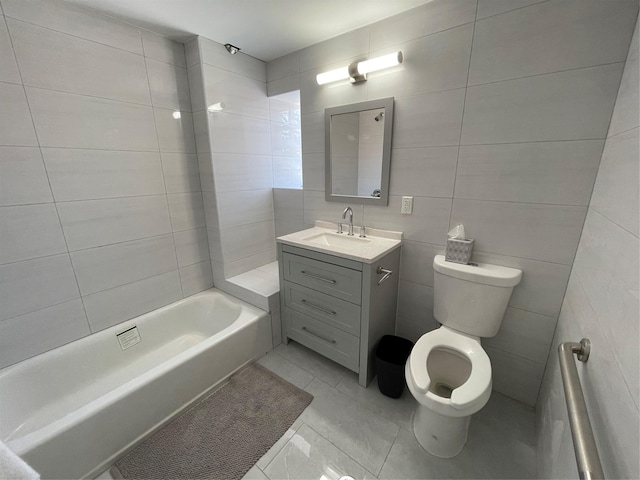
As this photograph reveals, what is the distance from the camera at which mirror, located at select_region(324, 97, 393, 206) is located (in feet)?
5.52

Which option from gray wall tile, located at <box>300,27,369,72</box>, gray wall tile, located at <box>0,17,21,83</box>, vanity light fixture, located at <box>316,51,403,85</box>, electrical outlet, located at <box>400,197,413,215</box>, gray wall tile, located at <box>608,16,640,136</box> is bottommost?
electrical outlet, located at <box>400,197,413,215</box>

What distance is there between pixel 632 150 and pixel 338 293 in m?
1.34

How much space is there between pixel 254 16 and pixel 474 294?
203cm

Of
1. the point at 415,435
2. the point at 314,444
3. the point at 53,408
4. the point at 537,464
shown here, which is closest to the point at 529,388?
the point at 537,464

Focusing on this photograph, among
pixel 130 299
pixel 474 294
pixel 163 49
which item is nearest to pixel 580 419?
pixel 474 294

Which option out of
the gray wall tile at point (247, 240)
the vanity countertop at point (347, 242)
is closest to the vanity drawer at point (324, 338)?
the vanity countertop at point (347, 242)

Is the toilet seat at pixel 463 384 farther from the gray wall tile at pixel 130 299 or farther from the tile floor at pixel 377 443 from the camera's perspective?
the gray wall tile at pixel 130 299

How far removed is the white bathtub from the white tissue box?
52.8 inches

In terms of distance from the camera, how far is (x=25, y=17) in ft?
4.16

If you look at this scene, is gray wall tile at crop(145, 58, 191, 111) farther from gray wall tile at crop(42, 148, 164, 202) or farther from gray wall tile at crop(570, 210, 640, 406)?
gray wall tile at crop(570, 210, 640, 406)

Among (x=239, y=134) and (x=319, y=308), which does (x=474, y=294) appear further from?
(x=239, y=134)

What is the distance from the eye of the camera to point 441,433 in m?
1.24

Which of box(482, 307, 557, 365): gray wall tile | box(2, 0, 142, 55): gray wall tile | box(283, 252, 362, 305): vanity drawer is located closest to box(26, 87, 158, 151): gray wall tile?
box(2, 0, 142, 55): gray wall tile

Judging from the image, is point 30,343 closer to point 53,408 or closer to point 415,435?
point 53,408
